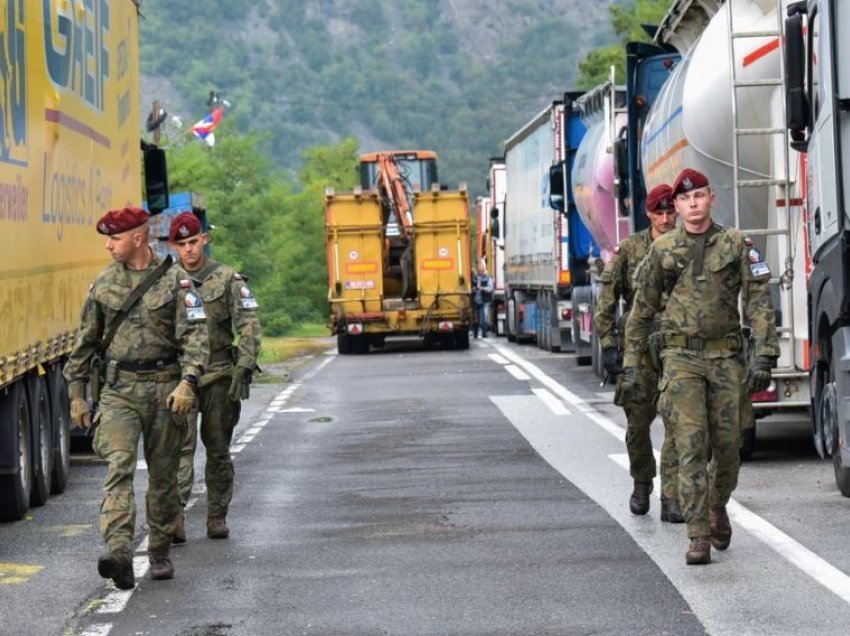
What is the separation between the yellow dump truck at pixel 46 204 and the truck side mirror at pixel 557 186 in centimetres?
1366

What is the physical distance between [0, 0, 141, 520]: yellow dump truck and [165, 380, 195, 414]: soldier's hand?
1666 millimetres

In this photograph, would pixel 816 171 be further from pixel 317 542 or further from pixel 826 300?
pixel 317 542

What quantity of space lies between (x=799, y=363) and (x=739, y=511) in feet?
8.41

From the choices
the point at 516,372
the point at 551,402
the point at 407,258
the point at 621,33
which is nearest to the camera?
the point at 551,402

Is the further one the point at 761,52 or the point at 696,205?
the point at 761,52

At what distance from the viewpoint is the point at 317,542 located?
1080 cm

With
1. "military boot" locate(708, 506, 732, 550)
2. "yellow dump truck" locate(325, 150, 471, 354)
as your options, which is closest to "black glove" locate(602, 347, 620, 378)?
"military boot" locate(708, 506, 732, 550)

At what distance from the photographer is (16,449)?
11820 mm

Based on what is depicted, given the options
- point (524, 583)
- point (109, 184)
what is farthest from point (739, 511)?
point (109, 184)

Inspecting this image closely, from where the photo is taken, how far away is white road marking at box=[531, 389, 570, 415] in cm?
2059

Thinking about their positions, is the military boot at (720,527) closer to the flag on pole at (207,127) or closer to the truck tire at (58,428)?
the truck tire at (58,428)

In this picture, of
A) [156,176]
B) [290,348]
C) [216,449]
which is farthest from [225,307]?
[290,348]

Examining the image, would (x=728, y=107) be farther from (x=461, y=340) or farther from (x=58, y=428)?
(x=461, y=340)

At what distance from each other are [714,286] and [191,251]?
3091 millimetres
